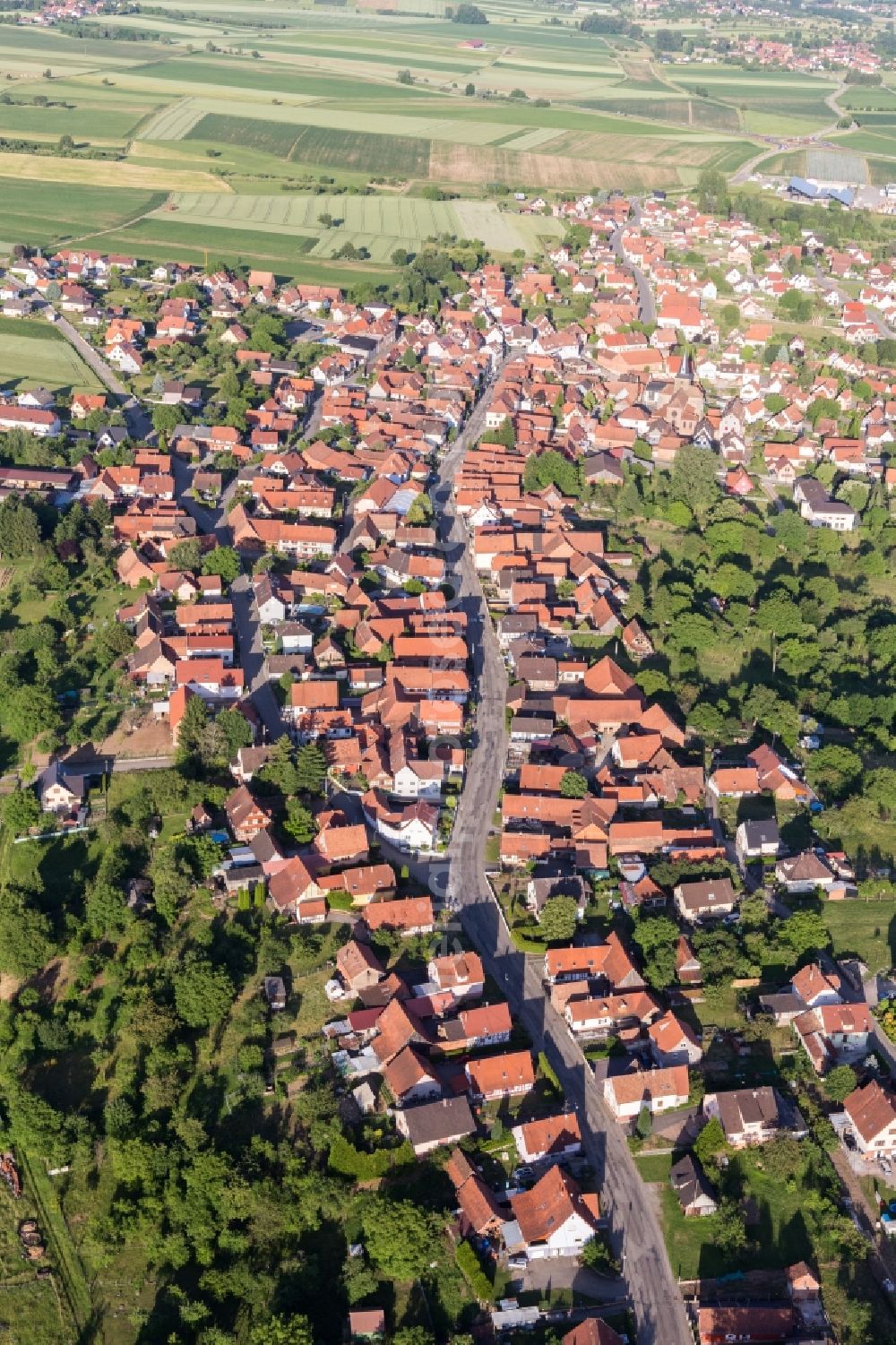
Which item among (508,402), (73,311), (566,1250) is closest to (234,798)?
(566,1250)

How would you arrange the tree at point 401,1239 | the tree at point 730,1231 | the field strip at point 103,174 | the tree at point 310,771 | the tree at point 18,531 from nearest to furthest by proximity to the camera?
the tree at point 401,1239 → the tree at point 730,1231 → the tree at point 310,771 → the tree at point 18,531 → the field strip at point 103,174

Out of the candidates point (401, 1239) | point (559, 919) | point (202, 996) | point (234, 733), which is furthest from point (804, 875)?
point (234, 733)

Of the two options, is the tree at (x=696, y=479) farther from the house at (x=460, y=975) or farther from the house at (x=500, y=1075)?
the house at (x=500, y=1075)

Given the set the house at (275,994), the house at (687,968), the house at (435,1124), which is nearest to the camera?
the house at (435,1124)

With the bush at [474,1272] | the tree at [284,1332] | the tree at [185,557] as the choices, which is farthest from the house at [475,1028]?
the tree at [185,557]

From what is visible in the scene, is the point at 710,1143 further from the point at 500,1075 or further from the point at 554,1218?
the point at 500,1075

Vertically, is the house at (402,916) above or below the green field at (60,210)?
below

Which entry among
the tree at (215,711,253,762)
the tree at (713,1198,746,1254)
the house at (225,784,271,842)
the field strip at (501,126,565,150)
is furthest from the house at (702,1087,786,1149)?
the field strip at (501,126,565,150)

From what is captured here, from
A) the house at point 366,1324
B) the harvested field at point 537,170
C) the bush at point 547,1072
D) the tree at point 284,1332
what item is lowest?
the house at point 366,1324

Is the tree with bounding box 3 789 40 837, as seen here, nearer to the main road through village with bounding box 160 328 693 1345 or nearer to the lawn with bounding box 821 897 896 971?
the main road through village with bounding box 160 328 693 1345
